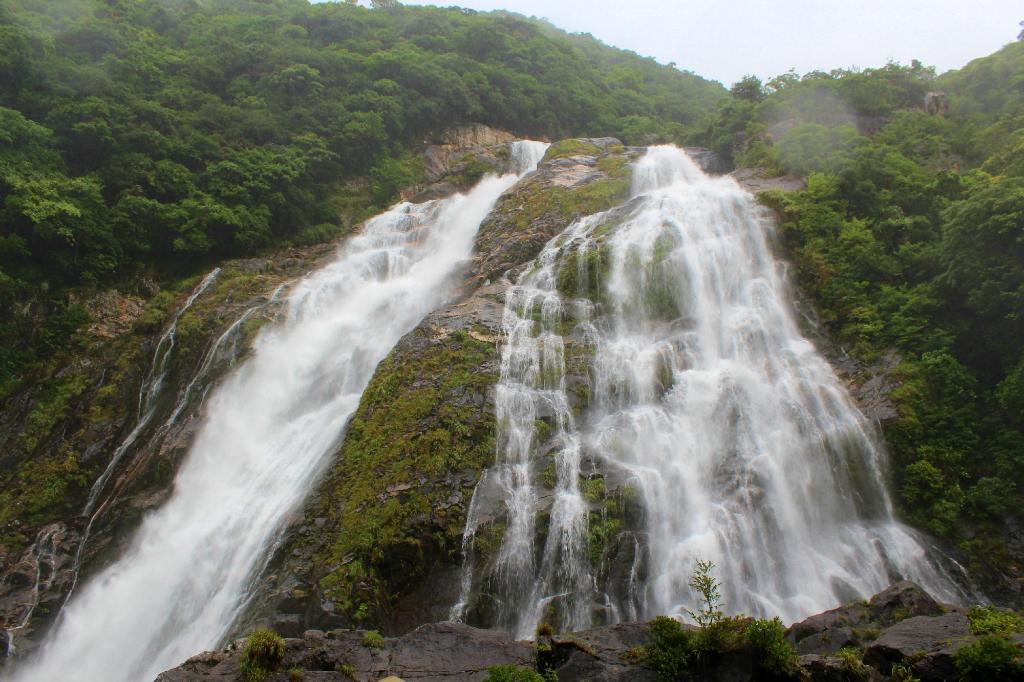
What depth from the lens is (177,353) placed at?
17812 millimetres

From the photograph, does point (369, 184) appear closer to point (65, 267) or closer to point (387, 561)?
point (65, 267)

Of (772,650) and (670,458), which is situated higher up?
(670,458)

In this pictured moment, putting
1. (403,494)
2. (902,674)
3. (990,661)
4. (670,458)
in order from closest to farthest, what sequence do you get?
(990,661)
(902,674)
(403,494)
(670,458)

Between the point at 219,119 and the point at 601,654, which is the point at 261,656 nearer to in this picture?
the point at 601,654

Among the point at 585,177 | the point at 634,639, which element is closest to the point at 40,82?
the point at 585,177

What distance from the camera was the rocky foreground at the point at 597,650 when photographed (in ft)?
22.9

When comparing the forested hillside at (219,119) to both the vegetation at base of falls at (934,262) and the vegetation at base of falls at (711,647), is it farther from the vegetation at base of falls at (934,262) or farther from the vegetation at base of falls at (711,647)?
the vegetation at base of falls at (711,647)

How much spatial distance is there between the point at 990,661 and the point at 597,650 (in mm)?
4251

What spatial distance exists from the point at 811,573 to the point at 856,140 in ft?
52.8

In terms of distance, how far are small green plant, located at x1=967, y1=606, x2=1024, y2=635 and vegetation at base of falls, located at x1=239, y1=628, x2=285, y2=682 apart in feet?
28.1

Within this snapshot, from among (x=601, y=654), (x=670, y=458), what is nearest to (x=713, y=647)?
(x=601, y=654)

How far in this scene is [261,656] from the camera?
773 cm

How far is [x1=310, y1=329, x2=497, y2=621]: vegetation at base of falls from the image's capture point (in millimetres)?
10180

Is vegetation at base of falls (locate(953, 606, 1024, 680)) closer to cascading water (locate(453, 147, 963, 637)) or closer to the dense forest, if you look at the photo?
cascading water (locate(453, 147, 963, 637))
